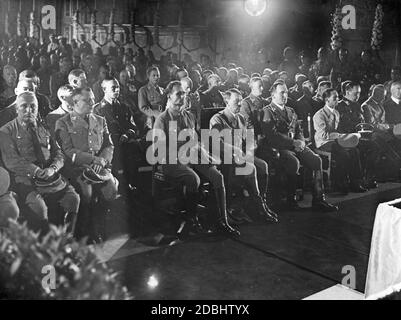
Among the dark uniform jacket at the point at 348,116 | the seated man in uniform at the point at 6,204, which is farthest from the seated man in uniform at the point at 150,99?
the dark uniform jacket at the point at 348,116

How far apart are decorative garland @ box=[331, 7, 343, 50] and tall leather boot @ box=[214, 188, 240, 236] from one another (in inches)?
223

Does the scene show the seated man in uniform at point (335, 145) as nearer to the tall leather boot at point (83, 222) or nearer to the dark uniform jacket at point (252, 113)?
the dark uniform jacket at point (252, 113)

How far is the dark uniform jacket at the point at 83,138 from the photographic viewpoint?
376 centimetres

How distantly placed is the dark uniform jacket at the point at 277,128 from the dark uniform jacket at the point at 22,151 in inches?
95.6

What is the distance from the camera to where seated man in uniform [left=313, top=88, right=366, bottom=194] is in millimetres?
5406

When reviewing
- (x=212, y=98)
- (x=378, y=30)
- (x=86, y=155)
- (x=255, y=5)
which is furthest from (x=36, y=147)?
(x=378, y=30)

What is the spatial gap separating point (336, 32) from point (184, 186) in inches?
243

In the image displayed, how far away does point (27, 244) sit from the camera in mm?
1349

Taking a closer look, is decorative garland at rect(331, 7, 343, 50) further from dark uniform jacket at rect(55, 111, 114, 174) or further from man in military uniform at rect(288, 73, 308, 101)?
dark uniform jacket at rect(55, 111, 114, 174)

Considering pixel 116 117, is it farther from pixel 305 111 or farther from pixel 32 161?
pixel 305 111

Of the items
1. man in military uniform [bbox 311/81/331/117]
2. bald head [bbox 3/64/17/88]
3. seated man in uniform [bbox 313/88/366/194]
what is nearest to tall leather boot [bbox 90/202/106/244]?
bald head [bbox 3/64/17/88]

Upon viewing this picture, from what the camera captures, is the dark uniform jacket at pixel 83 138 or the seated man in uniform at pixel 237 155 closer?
the dark uniform jacket at pixel 83 138

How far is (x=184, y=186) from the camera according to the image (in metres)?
4.01

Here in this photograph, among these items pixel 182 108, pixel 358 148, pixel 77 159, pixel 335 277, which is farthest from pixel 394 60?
pixel 77 159
